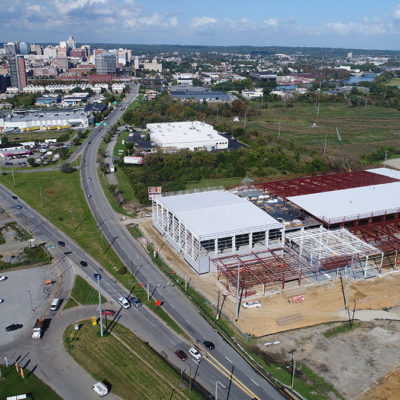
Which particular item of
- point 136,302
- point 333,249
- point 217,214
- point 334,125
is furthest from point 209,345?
point 334,125

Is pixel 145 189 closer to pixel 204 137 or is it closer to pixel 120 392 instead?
pixel 204 137

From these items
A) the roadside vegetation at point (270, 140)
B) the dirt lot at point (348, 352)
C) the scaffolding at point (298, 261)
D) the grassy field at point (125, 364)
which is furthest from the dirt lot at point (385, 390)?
the roadside vegetation at point (270, 140)

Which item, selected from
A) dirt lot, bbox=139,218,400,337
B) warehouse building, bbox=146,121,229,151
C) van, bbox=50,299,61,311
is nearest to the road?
dirt lot, bbox=139,218,400,337

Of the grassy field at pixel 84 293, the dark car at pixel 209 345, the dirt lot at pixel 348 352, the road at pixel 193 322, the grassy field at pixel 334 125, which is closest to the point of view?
the road at pixel 193 322

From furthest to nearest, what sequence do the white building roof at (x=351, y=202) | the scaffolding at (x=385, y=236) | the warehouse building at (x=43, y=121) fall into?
the warehouse building at (x=43, y=121), the white building roof at (x=351, y=202), the scaffolding at (x=385, y=236)

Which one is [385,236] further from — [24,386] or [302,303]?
[24,386]

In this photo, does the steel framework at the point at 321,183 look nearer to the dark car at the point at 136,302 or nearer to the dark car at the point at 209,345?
the dark car at the point at 136,302

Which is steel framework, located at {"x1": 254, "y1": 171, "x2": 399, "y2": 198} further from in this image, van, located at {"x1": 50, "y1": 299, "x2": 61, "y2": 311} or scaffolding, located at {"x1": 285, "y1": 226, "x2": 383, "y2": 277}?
van, located at {"x1": 50, "y1": 299, "x2": 61, "y2": 311}
